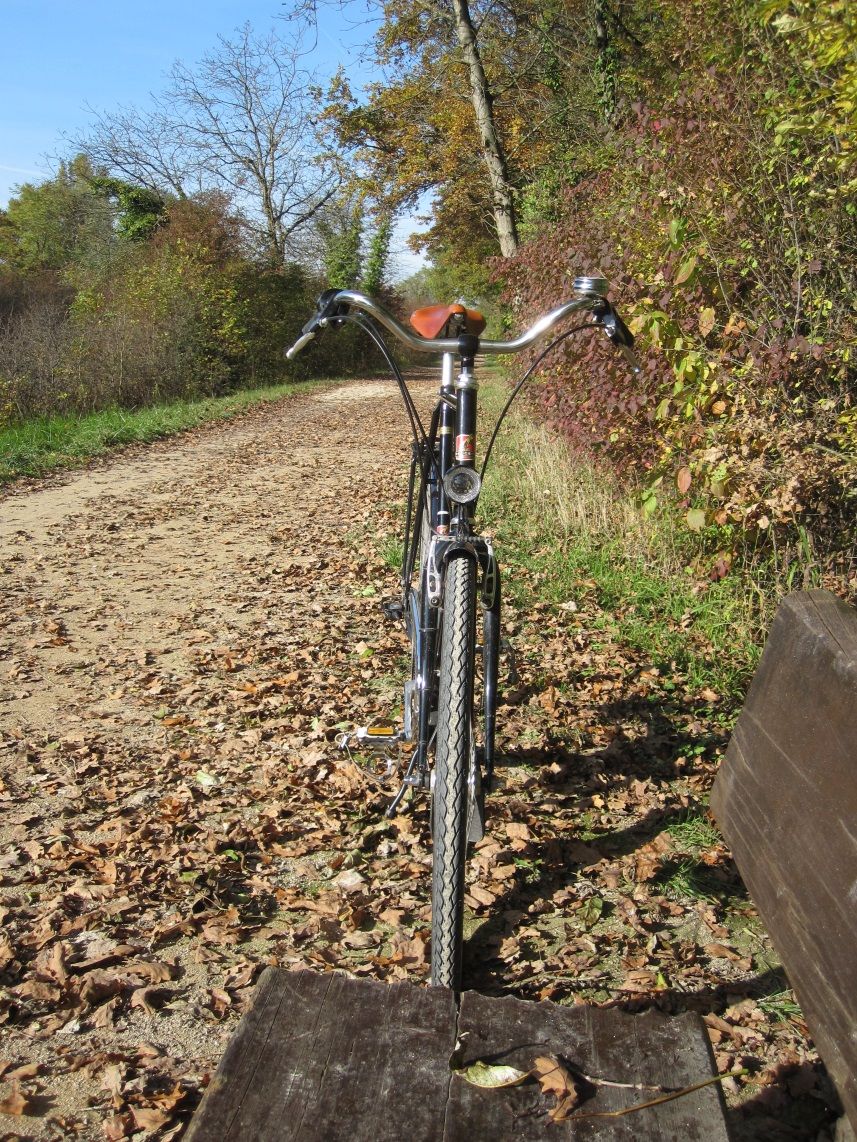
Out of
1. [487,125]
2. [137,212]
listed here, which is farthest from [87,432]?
[137,212]

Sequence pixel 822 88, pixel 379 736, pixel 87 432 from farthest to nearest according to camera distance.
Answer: pixel 87 432 → pixel 822 88 → pixel 379 736

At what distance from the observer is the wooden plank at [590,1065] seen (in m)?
1.38

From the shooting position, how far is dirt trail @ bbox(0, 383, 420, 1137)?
268 cm

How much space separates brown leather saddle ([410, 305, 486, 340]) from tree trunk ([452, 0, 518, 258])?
1549 cm

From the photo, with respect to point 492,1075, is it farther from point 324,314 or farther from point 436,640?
point 324,314

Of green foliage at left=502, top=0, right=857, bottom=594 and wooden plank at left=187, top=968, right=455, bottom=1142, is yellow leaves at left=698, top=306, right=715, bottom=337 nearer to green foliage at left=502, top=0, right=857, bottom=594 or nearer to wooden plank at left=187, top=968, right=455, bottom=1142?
green foliage at left=502, top=0, right=857, bottom=594

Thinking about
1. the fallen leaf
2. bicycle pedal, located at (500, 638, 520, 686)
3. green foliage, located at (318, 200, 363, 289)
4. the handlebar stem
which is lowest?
bicycle pedal, located at (500, 638, 520, 686)

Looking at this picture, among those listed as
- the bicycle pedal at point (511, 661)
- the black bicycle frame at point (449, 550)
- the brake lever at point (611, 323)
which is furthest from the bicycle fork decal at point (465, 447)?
the bicycle pedal at point (511, 661)

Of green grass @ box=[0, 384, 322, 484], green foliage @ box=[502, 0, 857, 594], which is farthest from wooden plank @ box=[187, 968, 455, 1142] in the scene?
green grass @ box=[0, 384, 322, 484]

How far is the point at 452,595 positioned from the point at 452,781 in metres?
0.53

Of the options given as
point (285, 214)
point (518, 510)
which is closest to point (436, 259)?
point (285, 214)

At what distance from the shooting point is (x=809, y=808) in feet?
6.39

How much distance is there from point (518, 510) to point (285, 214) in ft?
114

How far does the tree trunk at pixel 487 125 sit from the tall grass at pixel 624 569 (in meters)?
10.4
